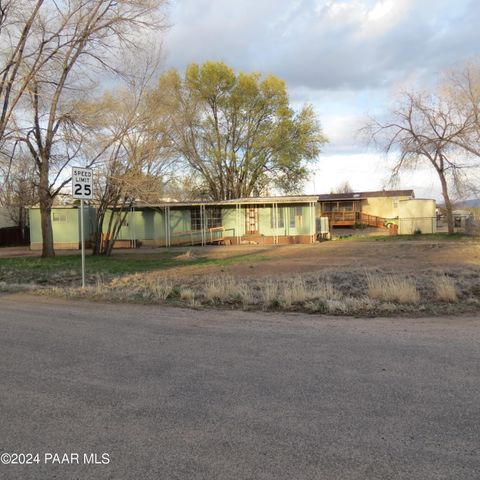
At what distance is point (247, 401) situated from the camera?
4332 mm

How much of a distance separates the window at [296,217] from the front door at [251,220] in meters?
2.46

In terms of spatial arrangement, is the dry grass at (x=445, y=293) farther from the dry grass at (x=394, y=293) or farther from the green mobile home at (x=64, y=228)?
the green mobile home at (x=64, y=228)

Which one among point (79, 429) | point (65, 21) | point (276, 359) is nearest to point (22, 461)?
point (79, 429)

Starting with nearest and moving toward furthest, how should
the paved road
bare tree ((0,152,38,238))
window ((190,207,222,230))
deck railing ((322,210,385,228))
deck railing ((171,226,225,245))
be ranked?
the paved road, bare tree ((0,152,38,238)), deck railing ((171,226,225,245)), window ((190,207,222,230)), deck railing ((322,210,385,228))

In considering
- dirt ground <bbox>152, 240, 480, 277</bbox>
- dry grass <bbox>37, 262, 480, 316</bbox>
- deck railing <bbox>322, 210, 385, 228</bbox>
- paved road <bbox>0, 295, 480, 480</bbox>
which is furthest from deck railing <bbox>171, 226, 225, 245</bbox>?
paved road <bbox>0, 295, 480, 480</bbox>

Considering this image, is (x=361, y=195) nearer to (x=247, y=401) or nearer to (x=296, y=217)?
(x=296, y=217)

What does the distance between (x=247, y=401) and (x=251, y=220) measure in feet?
98.3

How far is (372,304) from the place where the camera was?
9164 mm

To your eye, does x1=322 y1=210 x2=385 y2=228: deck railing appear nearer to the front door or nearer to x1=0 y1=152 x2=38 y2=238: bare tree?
the front door

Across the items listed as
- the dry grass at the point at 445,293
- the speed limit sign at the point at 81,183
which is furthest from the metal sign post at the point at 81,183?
the dry grass at the point at 445,293

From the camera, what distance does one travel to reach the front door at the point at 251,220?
3403 cm

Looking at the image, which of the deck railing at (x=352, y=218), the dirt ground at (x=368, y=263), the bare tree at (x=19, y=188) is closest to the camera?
the dirt ground at (x=368, y=263)

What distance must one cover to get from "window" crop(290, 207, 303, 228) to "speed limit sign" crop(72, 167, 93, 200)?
21.9 m

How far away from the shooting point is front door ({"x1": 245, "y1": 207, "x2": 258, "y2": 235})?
1340 inches
